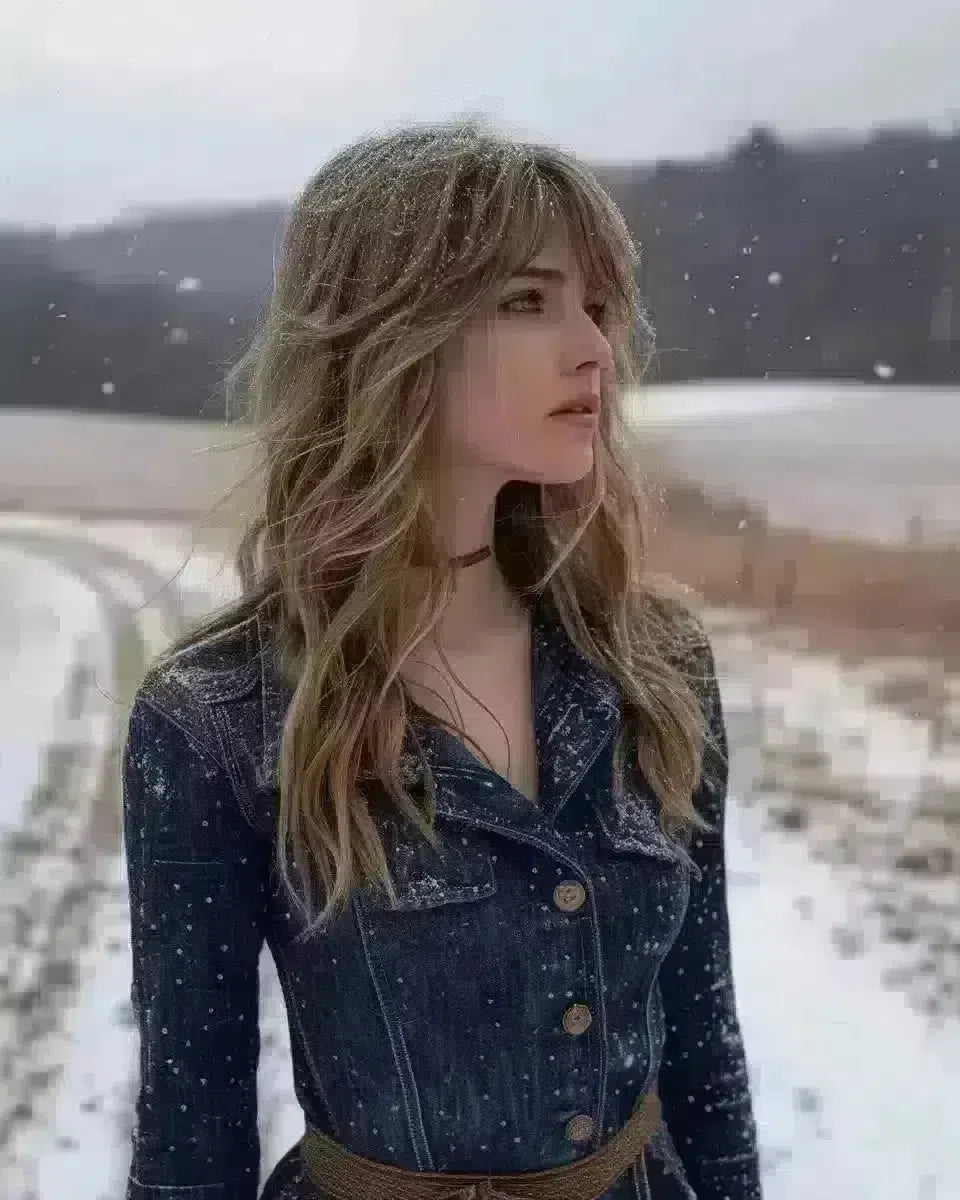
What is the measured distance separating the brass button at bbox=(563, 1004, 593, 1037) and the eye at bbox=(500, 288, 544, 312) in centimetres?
54

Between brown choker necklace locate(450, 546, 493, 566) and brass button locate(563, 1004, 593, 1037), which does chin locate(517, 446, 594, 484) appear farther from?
brass button locate(563, 1004, 593, 1037)

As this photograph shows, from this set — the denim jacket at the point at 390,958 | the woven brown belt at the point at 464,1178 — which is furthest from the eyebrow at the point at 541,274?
the woven brown belt at the point at 464,1178

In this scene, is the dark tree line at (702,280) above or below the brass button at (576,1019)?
above

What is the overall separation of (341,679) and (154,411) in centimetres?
63

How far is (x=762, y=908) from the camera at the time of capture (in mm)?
1363

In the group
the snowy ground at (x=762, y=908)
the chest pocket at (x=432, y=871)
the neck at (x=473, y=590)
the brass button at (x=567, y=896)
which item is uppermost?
the neck at (x=473, y=590)

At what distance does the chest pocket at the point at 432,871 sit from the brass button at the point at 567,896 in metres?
0.05

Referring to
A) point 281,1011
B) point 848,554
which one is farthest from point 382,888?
point 848,554

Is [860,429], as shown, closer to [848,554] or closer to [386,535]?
[848,554]

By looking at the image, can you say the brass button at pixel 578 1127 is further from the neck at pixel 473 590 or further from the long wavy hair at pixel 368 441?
the neck at pixel 473 590

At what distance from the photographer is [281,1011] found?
128 cm

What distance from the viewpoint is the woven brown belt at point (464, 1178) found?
77 cm

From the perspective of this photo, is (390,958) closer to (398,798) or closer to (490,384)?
(398,798)

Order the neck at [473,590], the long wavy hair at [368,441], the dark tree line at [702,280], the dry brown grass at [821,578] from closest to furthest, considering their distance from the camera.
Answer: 1. the long wavy hair at [368,441]
2. the neck at [473,590]
3. the dark tree line at [702,280]
4. the dry brown grass at [821,578]
